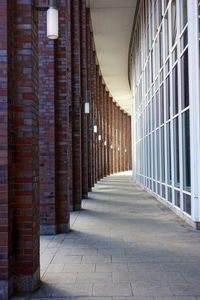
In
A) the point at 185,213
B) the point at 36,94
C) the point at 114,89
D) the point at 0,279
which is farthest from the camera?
the point at 114,89

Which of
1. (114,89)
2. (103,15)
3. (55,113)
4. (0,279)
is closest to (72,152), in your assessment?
(55,113)

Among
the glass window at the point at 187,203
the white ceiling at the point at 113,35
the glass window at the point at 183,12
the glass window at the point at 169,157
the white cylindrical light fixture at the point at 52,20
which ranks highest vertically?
the white ceiling at the point at 113,35

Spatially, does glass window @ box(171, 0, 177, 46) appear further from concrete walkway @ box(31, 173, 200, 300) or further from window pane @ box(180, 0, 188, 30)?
concrete walkway @ box(31, 173, 200, 300)

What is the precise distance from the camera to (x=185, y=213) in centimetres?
1003

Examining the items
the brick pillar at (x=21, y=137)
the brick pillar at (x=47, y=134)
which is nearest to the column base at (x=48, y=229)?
the brick pillar at (x=47, y=134)

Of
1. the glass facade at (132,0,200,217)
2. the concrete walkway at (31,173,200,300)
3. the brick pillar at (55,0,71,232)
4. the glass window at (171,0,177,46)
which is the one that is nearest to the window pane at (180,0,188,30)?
the glass facade at (132,0,200,217)

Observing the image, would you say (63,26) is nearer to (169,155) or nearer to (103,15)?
(169,155)

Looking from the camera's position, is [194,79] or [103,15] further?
[103,15]

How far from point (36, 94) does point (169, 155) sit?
27.0 feet

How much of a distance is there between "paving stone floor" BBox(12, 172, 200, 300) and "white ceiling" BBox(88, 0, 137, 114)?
16.0 meters

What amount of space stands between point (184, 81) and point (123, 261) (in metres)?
5.62

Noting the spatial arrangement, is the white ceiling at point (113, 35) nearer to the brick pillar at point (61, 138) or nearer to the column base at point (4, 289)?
the brick pillar at point (61, 138)

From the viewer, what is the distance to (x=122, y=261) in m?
6.22

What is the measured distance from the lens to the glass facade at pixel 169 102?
1009 cm
